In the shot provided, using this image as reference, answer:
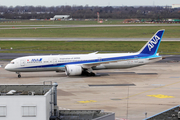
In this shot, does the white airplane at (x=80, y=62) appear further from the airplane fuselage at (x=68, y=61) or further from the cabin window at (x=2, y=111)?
the cabin window at (x=2, y=111)

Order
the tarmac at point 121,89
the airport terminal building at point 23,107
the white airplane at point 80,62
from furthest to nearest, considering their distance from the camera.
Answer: the white airplane at point 80,62 → the tarmac at point 121,89 → the airport terminal building at point 23,107

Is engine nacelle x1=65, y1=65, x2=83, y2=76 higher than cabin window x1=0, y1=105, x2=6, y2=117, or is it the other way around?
cabin window x1=0, y1=105, x2=6, y2=117

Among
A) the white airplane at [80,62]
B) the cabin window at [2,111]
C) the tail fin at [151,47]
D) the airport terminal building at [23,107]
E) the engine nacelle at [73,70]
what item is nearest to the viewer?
the airport terminal building at [23,107]

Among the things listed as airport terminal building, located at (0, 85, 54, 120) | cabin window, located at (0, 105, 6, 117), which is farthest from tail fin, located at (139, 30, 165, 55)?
cabin window, located at (0, 105, 6, 117)

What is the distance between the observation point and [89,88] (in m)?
43.6

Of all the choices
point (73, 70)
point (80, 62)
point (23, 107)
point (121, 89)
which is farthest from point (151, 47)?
point (23, 107)

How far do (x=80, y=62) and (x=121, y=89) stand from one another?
1258cm

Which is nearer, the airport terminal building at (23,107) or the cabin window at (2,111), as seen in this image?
the airport terminal building at (23,107)

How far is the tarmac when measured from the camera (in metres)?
33.6

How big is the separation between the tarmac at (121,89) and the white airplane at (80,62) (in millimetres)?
1580

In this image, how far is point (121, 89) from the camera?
42938mm

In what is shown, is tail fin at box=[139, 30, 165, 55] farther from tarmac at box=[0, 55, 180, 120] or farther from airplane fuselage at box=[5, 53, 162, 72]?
tarmac at box=[0, 55, 180, 120]

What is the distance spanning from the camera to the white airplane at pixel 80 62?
52.0 metres

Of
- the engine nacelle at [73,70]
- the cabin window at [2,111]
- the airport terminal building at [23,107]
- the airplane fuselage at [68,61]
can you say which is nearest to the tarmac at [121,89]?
the engine nacelle at [73,70]
